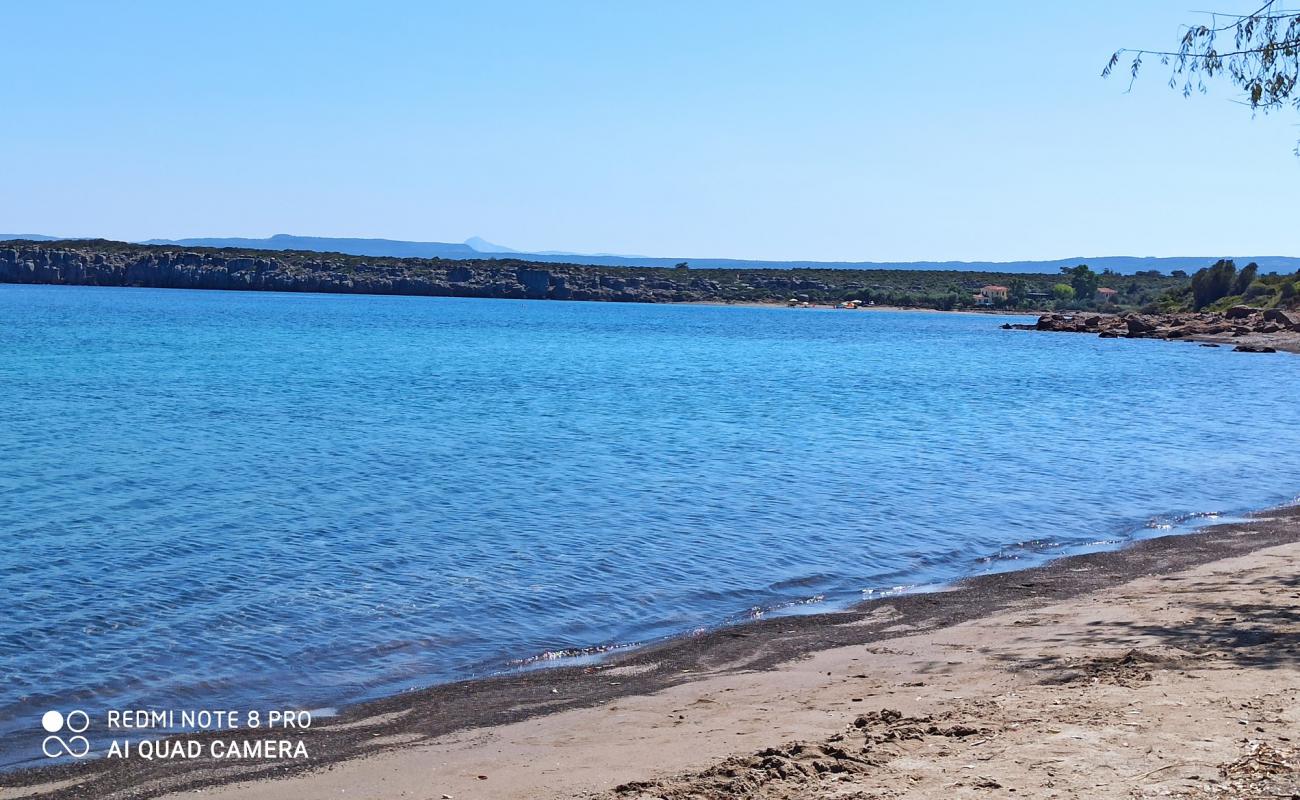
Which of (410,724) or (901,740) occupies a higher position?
(901,740)

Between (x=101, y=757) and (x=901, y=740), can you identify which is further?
(x=101, y=757)

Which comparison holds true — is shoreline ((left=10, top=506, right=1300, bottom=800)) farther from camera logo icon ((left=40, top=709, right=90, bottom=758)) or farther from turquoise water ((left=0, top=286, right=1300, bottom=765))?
turquoise water ((left=0, top=286, right=1300, bottom=765))

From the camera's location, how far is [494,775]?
7.60 meters

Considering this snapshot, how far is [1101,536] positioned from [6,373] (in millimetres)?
41531

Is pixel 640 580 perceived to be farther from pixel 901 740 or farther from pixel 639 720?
pixel 901 740

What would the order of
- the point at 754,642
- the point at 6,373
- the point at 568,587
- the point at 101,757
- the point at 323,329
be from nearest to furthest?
the point at 101,757, the point at 754,642, the point at 568,587, the point at 6,373, the point at 323,329

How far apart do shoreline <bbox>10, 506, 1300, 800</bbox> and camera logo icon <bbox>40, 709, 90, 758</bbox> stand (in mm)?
395

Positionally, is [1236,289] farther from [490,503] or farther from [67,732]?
[67,732]

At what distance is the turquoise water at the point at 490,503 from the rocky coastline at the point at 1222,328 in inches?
1231

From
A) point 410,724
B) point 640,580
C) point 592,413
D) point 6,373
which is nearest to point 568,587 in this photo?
point 640,580

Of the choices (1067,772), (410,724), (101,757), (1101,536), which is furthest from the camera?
(1101,536)

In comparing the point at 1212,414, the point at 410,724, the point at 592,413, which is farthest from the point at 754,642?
the point at 1212,414

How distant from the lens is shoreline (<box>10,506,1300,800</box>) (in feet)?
26.2

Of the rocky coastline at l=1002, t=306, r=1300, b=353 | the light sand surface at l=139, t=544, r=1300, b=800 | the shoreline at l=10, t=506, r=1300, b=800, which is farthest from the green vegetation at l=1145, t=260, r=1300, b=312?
the light sand surface at l=139, t=544, r=1300, b=800
